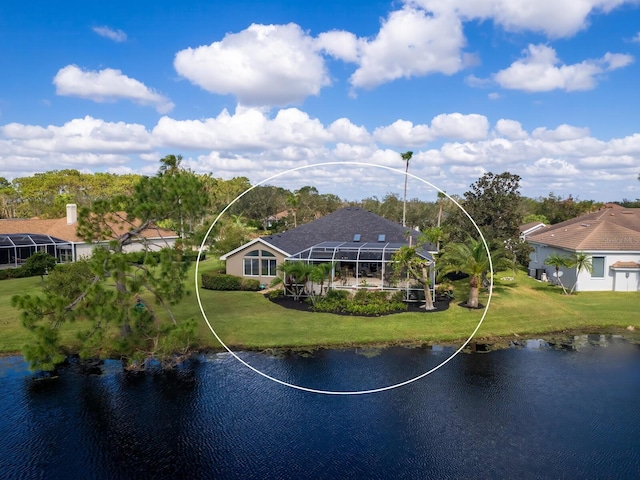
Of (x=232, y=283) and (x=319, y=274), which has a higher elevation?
(x=319, y=274)

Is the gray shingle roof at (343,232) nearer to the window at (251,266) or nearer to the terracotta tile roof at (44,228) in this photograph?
the window at (251,266)

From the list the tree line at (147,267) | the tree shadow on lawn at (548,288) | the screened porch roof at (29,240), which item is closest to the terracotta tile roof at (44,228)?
the screened porch roof at (29,240)

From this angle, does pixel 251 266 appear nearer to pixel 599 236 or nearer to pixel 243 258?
pixel 243 258

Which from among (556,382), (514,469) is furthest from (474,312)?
(514,469)

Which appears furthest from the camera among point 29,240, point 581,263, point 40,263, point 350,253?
point 29,240

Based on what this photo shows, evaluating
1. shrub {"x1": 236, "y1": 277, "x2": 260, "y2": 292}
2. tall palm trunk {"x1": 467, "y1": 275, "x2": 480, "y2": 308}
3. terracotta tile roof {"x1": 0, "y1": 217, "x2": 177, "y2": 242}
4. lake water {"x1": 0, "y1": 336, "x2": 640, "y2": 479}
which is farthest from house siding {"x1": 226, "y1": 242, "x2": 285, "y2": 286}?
lake water {"x1": 0, "y1": 336, "x2": 640, "y2": 479}

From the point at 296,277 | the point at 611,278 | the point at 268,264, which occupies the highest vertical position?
the point at 268,264

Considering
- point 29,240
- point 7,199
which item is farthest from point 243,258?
point 7,199

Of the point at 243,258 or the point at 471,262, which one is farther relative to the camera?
the point at 243,258
